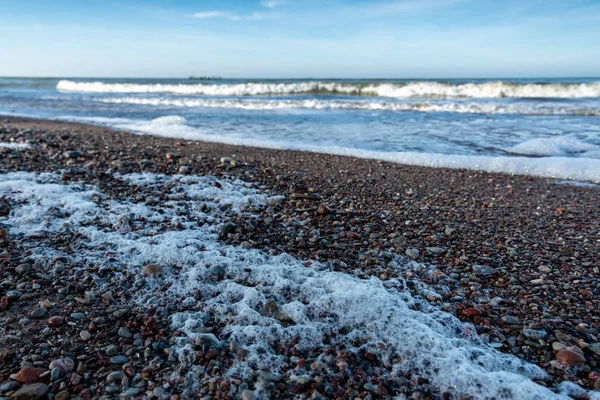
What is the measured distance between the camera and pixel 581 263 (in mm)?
2734

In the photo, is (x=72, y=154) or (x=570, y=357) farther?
(x=72, y=154)

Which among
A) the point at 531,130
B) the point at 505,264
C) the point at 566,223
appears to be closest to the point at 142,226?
the point at 505,264

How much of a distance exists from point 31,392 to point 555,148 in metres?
7.74

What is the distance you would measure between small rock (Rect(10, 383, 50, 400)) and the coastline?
5.5 inches

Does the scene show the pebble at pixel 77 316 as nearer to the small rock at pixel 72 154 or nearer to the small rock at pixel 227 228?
the small rock at pixel 227 228

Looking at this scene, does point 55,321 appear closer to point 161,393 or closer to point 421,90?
point 161,393

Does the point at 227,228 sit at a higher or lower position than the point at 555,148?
lower

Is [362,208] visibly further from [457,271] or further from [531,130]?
[531,130]

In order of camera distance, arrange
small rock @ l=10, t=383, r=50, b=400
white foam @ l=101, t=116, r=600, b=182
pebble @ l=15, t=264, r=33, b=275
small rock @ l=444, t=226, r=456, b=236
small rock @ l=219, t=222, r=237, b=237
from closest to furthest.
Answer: small rock @ l=10, t=383, r=50, b=400 < pebble @ l=15, t=264, r=33, b=275 < small rock @ l=219, t=222, r=237, b=237 < small rock @ l=444, t=226, r=456, b=236 < white foam @ l=101, t=116, r=600, b=182

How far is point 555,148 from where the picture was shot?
6855mm

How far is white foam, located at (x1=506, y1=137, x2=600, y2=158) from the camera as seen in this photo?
265 inches

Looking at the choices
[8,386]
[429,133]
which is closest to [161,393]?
[8,386]

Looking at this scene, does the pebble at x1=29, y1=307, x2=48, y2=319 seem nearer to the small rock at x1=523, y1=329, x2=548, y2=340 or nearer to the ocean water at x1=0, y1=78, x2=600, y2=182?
the small rock at x1=523, y1=329, x2=548, y2=340

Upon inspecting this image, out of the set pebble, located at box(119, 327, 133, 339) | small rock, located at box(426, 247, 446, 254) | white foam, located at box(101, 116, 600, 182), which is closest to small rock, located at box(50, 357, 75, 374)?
pebble, located at box(119, 327, 133, 339)
